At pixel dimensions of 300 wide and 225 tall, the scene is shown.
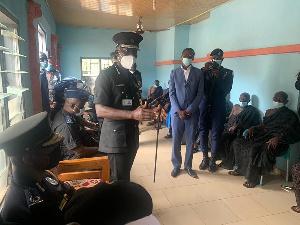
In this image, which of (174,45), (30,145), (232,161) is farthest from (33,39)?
(174,45)

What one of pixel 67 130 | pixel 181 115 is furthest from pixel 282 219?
pixel 67 130

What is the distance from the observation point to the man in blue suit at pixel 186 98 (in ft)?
10.1

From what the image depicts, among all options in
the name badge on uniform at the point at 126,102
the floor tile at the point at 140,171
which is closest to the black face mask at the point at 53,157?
the name badge on uniform at the point at 126,102

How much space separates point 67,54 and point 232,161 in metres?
7.04

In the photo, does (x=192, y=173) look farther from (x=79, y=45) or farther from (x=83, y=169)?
(x=79, y=45)

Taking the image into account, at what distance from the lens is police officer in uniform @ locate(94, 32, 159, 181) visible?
1735mm

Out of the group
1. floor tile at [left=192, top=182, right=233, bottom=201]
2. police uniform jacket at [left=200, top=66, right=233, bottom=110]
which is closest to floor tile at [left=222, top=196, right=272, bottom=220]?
floor tile at [left=192, top=182, right=233, bottom=201]

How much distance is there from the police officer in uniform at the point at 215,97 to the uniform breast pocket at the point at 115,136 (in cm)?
202

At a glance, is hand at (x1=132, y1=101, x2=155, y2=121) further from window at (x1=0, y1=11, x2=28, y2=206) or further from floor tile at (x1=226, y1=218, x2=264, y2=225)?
floor tile at (x1=226, y1=218, x2=264, y2=225)

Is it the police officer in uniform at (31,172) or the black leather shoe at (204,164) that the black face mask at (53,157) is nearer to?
the police officer in uniform at (31,172)

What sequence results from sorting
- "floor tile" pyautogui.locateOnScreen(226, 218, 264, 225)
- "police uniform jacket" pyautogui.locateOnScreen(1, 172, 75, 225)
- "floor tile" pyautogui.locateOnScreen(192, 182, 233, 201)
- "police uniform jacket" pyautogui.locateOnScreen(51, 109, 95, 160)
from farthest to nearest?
"floor tile" pyautogui.locateOnScreen(192, 182, 233, 201) → "floor tile" pyautogui.locateOnScreen(226, 218, 264, 225) → "police uniform jacket" pyautogui.locateOnScreen(51, 109, 95, 160) → "police uniform jacket" pyautogui.locateOnScreen(1, 172, 75, 225)

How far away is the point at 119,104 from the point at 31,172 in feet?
3.01

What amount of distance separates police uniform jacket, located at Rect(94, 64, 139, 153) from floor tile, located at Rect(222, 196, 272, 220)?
149 centimetres

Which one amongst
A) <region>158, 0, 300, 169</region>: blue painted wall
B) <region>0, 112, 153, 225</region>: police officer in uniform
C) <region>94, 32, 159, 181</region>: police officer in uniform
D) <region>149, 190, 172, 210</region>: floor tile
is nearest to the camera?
<region>0, 112, 153, 225</region>: police officer in uniform
